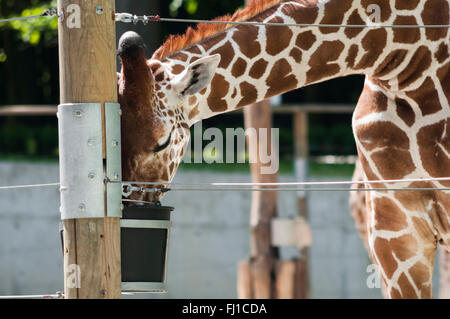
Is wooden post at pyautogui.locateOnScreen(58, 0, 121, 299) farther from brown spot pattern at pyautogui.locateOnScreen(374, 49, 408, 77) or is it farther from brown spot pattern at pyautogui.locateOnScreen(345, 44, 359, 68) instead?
brown spot pattern at pyautogui.locateOnScreen(374, 49, 408, 77)

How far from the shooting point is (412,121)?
3.93 m

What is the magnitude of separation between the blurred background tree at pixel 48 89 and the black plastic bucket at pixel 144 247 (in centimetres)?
670

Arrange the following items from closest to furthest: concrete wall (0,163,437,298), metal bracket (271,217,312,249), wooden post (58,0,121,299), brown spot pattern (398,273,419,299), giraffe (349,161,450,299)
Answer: wooden post (58,0,121,299)
brown spot pattern (398,273,419,299)
giraffe (349,161,450,299)
metal bracket (271,217,312,249)
concrete wall (0,163,437,298)

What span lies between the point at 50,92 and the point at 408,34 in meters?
12.0

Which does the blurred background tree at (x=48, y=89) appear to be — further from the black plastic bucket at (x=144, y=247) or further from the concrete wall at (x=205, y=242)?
the black plastic bucket at (x=144, y=247)

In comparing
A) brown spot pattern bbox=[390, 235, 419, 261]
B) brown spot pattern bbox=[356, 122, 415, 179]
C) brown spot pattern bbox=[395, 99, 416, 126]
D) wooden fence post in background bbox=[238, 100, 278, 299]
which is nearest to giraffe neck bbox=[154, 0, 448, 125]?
brown spot pattern bbox=[395, 99, 416, 126]

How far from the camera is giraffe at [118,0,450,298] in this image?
3623 millimetres

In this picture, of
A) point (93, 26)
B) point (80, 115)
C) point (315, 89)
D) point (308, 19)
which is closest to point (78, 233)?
point (80, 115)

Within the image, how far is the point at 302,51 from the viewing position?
12.4 feet

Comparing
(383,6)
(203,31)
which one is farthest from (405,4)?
(203,31)

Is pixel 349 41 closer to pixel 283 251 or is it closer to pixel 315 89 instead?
pixel 283 251

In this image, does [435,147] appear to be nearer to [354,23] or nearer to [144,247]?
[354,23]

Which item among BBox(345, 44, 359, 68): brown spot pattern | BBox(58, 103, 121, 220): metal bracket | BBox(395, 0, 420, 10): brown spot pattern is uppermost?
BBox(395, 0, 420, 10): brown spot pattern

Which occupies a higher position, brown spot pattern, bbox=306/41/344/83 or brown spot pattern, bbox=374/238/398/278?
brown spot pattern, bbox=306/41/344/83
